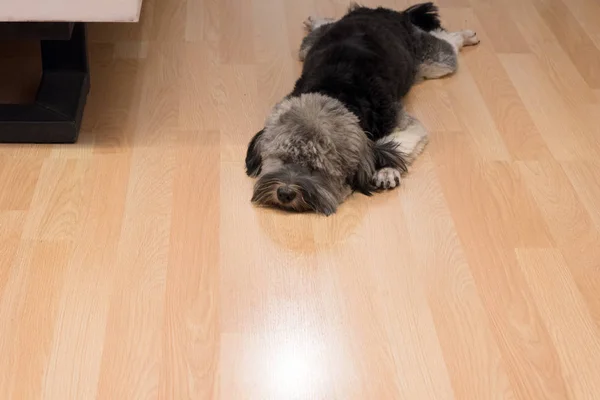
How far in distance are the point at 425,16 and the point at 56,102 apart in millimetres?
1572

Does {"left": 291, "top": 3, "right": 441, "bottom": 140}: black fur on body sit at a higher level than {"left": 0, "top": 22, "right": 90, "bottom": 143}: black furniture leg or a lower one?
higher

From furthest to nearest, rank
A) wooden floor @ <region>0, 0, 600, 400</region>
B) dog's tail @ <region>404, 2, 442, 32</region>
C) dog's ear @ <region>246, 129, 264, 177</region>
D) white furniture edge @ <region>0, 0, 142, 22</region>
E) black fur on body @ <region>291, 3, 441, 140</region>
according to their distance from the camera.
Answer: dog's tail @ <region>404, 2, 442, 32</region>
black fur on body @ <region>291, 3, 441, 140</region>
dog's ear @ <region>246, 129, 264, 177</region>
white furniture edge @ <region>0, 0, 142, 22</region>
wooden floor @ <region>0, 0, 600, 400</region>

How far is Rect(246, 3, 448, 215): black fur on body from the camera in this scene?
2.69 metres

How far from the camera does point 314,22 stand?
3.77 meters

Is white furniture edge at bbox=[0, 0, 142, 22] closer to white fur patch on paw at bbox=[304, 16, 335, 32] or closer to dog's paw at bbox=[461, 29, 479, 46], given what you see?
white fur patch on paw at bbox=[304, 16, 335, 32]

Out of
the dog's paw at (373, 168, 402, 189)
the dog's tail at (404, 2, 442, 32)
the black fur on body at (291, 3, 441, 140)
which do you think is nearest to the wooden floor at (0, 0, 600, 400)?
the dog's paw at (373, 168, 402, 189)

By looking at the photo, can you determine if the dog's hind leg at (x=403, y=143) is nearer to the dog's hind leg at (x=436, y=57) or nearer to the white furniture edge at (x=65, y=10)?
the dog's hind leg at (x=436, y=57)

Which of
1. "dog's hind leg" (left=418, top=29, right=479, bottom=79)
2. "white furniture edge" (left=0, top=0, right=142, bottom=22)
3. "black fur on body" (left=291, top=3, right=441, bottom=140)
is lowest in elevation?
"dog's hind leg" (left=418, top=29, right=479, bottom=79)

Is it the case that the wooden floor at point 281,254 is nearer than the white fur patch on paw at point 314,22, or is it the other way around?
the wooden floor at point 281,254

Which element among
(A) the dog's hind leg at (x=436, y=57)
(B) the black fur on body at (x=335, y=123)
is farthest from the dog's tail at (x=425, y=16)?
(B) the black fur on body at (x=335, y=123)

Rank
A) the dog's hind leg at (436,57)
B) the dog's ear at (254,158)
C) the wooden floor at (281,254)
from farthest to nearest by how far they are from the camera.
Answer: the dog's hind leg at (436,57) → the dog's ear at (254,158) → the wooden floor at (281,254)

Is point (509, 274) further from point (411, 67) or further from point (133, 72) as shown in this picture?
point (133, 72)

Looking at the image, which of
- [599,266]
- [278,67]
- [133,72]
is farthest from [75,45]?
[599,266]

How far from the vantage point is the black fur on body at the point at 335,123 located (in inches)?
106
